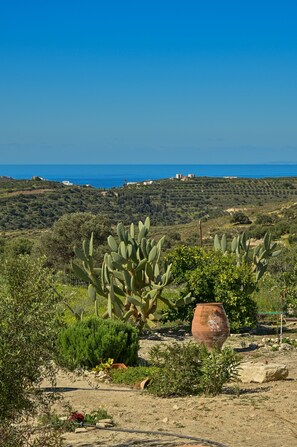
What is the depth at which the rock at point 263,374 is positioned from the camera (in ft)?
43.8

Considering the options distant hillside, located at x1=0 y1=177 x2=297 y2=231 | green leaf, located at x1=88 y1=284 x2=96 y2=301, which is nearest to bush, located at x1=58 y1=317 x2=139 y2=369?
green leaf, located at x1=88 y1=284 x2=96 y2=301

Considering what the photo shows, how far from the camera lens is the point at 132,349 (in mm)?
15195

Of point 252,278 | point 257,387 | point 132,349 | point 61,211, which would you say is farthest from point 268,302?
point 61,211

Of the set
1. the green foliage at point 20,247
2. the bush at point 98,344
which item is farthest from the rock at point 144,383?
the green foliage at point 20,247

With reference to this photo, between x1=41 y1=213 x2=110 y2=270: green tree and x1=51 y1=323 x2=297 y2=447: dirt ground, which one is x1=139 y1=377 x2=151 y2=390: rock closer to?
x1=51 y1=323 x2=297 y2=447: dirt ground

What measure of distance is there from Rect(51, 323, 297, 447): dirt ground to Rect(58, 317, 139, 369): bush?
25.2 inches

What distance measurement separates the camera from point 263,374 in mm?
13328

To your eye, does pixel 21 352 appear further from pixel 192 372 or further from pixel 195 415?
pixel 192 372

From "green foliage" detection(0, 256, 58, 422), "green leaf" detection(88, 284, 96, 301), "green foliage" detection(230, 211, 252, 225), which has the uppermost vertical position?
"green foliage" detection(230, 211, 252, 225)

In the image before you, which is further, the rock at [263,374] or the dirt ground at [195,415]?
the rock at [263,374]

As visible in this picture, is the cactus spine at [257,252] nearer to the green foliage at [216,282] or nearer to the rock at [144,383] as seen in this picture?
the green foliage at [216,282]

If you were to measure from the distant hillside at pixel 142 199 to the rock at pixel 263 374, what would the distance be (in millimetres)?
52765

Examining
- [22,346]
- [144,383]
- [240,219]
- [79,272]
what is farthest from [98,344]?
[240,219]

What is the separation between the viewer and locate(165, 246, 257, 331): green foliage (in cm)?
1997
